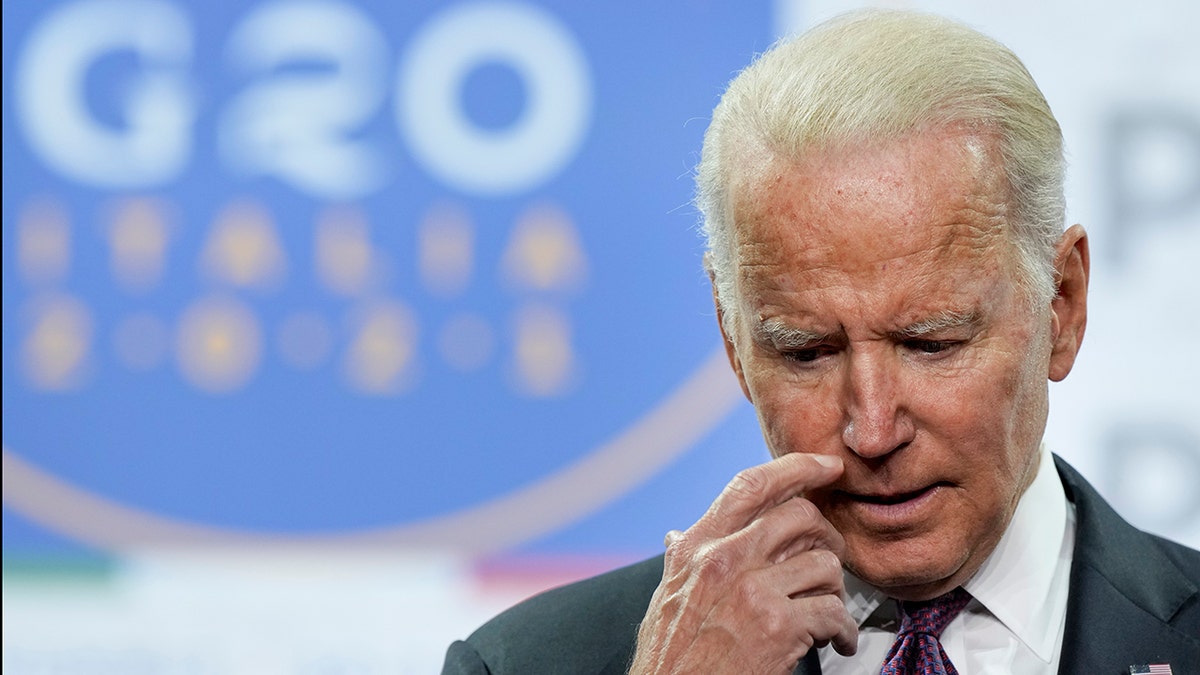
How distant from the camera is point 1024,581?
2152mm

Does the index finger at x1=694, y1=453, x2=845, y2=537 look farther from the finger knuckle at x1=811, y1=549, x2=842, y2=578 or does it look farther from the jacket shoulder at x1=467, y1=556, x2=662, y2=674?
the jacket shoulder at x1=467, y1=556, x2=662, y2=674

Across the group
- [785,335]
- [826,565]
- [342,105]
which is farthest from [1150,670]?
[342,105]

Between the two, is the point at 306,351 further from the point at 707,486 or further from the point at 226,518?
the point at 707,486

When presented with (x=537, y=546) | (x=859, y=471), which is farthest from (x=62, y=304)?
(x=859, y=471)

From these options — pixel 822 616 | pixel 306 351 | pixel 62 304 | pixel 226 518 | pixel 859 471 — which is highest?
pixel 62 304

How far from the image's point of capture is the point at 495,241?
11.5ft

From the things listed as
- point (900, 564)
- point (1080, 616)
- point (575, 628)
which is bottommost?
point (1080, 616)

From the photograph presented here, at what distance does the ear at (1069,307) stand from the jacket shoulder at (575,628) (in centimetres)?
78

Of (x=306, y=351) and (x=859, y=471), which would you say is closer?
(x=859, y=471)

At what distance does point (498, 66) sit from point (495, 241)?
0.45m

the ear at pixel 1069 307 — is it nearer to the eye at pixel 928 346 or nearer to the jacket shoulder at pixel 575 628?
the eye at pixel 928 346

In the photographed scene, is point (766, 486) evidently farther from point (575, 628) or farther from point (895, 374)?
point (575, 628)

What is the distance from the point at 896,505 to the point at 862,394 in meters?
0.19

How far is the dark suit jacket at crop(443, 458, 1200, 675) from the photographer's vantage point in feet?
6.91
